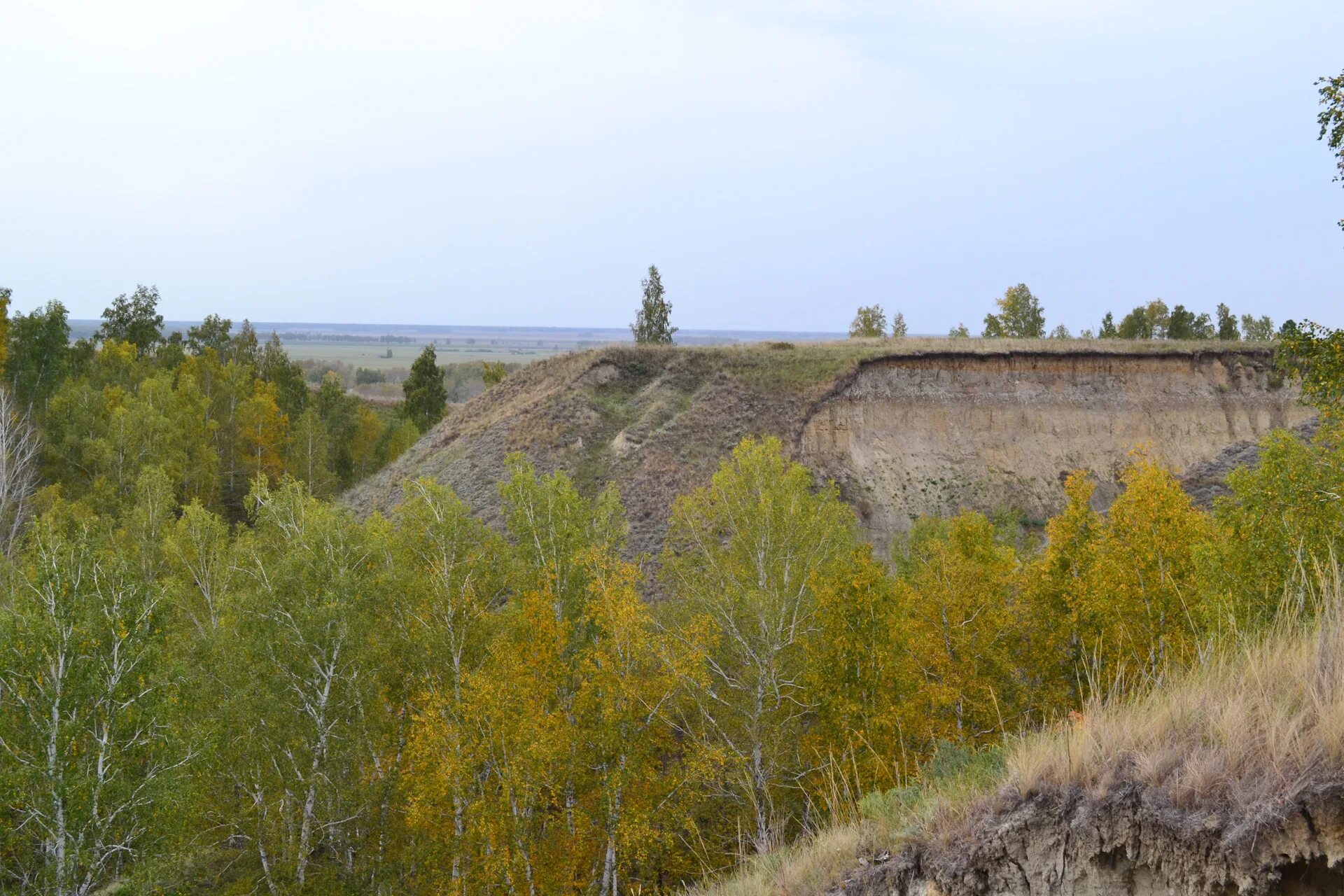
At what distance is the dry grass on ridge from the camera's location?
701 cm

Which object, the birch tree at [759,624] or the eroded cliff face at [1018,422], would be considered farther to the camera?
the eroded cliff face at [1018,422]

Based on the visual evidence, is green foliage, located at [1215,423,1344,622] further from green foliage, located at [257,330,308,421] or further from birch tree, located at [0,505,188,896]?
green foliage, located at [257,330,308,421]

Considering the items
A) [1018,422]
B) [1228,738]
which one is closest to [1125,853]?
[1228,738]

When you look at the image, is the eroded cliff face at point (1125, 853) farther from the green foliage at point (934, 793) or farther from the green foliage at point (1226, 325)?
the green foliage at point (1226, 325)

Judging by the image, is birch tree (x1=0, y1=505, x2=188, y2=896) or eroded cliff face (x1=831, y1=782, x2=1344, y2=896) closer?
eroded cliff face (x1=831, y1=782, x2=1344, y2=896)

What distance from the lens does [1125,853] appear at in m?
7.79

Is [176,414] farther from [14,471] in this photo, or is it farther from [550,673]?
[550,673]

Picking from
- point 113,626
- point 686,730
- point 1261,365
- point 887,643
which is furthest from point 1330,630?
point 1261,365

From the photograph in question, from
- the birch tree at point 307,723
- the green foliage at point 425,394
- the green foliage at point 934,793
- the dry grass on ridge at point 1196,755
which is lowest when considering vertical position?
the birch tree at point 307,723

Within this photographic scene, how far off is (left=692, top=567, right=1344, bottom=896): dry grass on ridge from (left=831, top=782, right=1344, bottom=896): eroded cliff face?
0.05m

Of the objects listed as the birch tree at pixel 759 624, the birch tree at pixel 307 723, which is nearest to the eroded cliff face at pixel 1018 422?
the birch tree at pixel 759 624

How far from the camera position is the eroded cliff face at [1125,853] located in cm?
682

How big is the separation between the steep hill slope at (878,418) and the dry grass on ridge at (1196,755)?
97.4ft

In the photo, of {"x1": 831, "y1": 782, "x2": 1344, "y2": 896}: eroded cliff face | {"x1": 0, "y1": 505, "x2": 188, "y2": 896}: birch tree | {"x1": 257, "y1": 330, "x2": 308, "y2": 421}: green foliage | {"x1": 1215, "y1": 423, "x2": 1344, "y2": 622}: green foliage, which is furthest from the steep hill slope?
{"x1": 831, "y1": 782, "x2": 1344, "y2": 896}: eroded cliff face
